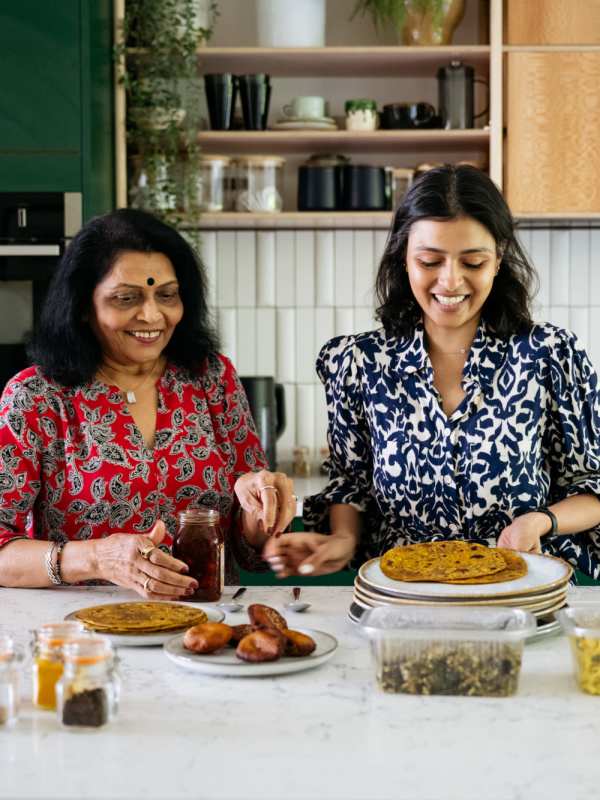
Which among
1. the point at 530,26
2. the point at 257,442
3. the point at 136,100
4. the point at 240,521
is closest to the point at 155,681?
the point at 240,521

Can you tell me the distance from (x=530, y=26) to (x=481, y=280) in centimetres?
176

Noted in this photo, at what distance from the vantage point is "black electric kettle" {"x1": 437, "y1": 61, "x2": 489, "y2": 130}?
3416mm

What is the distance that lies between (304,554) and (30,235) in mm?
1780

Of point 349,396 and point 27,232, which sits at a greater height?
point 27,232

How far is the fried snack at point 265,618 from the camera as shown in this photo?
4.55ft

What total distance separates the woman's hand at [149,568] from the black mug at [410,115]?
2.17 meters

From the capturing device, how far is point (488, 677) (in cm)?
127

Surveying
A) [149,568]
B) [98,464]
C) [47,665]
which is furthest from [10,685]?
[98,464]

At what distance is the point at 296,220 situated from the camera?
137 inches

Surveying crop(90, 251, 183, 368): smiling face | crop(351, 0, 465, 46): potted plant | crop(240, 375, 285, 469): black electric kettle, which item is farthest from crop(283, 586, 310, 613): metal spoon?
crop(351, 0, 465, 46): potted plant

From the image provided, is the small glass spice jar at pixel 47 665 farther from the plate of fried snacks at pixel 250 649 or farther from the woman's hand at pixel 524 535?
the woman's hand at pixel 524 535

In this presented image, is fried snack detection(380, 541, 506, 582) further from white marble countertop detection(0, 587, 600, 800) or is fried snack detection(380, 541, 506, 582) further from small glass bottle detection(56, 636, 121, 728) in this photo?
small glass bottle detection(56, 636, 121, 728)

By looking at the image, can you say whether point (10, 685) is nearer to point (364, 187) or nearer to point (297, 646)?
point (297, 646)

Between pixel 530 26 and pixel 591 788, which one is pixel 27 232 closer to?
pixel 530 26
